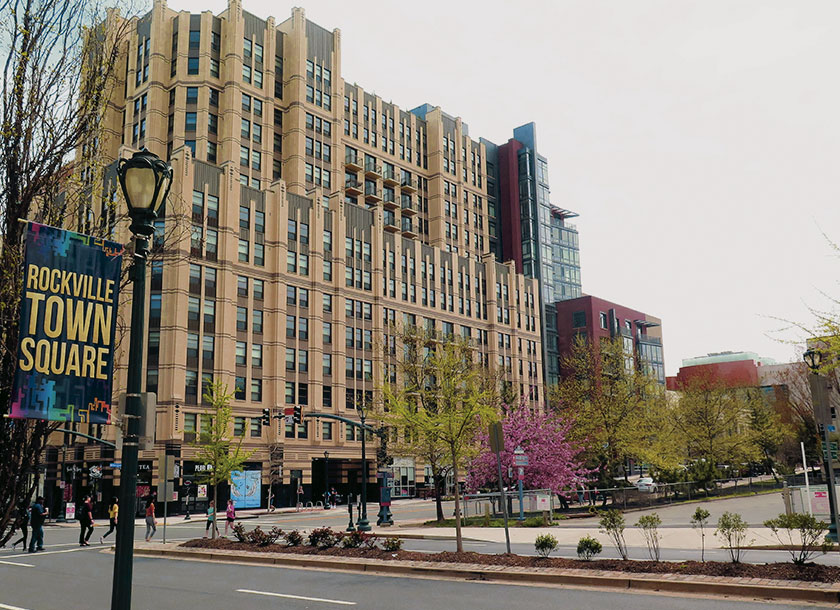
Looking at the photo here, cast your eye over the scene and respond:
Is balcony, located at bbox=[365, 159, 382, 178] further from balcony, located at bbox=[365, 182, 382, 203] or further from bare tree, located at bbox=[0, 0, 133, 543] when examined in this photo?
bare tree, located at bbox=[0, 0, 133, 543]

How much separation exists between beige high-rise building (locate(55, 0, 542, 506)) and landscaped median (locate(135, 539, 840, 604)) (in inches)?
1327

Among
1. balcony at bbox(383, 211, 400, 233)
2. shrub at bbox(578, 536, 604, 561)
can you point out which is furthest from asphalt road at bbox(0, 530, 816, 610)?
balcony at bbox(383, 211, 400, 233)

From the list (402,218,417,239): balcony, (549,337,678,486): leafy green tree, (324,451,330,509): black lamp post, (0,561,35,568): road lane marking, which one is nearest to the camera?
(0,561,35,568): road lane marking

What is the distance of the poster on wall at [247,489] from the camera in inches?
2232

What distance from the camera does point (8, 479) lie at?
7.50 m

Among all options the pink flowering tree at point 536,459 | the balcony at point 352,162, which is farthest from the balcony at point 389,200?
Result: the pink flowering tree at point 536,459

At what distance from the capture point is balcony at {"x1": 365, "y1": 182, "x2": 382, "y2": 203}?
265 ft

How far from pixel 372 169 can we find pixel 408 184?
260 inches

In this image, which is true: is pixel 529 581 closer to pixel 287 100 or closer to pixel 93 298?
pixel 93 298

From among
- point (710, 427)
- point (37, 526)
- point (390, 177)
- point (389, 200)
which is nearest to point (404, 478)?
point (710, 427)

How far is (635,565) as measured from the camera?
1448 centimetres

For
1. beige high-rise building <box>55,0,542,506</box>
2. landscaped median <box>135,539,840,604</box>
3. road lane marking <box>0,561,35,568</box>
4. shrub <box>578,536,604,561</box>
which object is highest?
beige high-rise building <box>55,0,542,506</box>

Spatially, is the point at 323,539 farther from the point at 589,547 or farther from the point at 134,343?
the point at 134,343

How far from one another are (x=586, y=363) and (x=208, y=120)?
40695 millimetres
